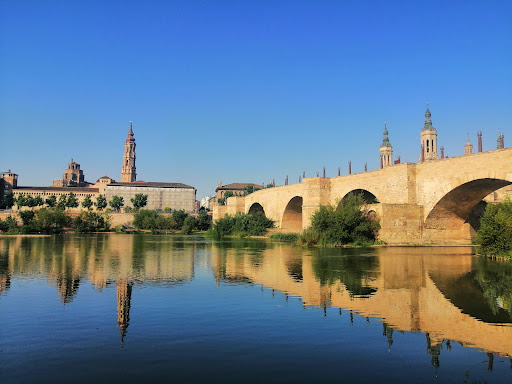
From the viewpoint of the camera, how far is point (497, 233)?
19094mm

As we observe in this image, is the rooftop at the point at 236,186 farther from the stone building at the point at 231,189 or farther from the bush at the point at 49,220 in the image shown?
the bush at the point at 49,220

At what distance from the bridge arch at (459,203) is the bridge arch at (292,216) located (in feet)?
61.7

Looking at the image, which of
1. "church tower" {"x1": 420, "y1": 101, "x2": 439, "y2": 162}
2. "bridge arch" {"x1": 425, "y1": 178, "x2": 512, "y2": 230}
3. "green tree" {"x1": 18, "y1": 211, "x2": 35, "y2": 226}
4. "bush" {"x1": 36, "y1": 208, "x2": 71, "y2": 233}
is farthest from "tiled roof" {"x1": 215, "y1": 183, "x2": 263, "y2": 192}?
"bridge arch" {"x1": 425, "y1": 178, "x2": 512, "y2": 230}

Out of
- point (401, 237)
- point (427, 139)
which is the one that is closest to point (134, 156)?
point (427, 139)

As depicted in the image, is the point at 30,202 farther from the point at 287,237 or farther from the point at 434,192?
the point at 434,192

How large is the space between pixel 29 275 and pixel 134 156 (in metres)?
123

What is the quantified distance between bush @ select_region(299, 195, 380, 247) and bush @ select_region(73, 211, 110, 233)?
3834cm

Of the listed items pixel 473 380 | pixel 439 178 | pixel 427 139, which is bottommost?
pixel 473 380

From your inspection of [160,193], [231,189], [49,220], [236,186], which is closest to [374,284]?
[49,220]

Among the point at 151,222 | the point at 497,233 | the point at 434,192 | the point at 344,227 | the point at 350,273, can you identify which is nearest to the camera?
the point at 350,273

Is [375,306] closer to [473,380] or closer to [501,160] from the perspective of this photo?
[473,380]

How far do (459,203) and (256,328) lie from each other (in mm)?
24332

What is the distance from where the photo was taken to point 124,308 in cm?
873

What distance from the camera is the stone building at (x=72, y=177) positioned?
450 feet
